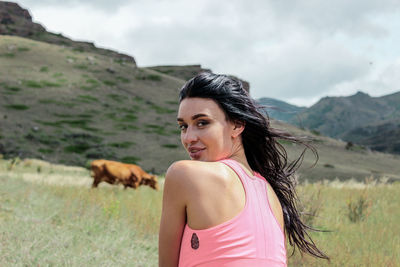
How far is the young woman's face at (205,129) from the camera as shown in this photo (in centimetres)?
205

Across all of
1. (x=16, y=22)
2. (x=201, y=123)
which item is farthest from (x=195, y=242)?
(x=16, y=22)

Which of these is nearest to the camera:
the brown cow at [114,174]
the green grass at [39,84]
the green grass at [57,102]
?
the brown cow at [114,174]

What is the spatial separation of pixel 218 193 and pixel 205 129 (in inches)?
15.9

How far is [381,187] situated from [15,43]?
223ft

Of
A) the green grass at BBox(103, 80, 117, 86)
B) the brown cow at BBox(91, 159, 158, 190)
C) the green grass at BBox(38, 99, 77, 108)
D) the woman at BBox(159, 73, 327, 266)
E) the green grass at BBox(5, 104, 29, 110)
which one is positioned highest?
the green grass at BBox(103, 80, 117, 86)

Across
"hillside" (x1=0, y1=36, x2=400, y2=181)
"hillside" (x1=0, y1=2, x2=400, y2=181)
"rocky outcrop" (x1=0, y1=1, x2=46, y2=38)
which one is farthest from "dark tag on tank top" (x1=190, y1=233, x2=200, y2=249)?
"rocky outcrop" (x1=0, y1=1, x2=46, y2=38)

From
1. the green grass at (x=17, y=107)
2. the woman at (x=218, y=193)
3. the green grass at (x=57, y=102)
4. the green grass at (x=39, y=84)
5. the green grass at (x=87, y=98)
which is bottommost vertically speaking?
the woman at (x=218, y=193)

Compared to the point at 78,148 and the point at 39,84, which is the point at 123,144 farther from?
the point at 39,84

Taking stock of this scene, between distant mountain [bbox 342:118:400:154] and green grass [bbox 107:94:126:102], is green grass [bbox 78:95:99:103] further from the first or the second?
distant mountain [bbox 342:118:400:154]

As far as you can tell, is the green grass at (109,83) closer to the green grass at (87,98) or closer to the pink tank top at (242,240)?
the green grass at (87,98)

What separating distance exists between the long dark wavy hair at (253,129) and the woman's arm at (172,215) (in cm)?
49

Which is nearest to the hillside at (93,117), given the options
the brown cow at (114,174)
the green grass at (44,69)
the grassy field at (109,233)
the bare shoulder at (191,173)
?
the green grass at (44,69)

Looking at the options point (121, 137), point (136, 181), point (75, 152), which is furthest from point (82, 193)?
point (121, 137)

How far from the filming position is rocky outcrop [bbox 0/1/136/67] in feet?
329
